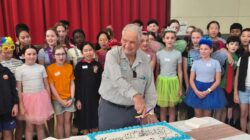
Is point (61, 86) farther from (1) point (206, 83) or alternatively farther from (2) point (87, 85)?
(1) point (206, 83)

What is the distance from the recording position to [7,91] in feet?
9.04

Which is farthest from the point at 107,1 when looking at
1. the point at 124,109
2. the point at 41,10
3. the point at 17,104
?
the point at 124,109

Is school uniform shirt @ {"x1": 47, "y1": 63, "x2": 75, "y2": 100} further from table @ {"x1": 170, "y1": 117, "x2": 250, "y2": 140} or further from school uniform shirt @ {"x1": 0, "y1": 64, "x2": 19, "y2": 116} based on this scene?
table @ {"x1": 170, "y1": 117, "x2": 250, "y2": 140}

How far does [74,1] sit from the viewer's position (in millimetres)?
4496

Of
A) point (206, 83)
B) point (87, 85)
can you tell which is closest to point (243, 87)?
point (206, 83)

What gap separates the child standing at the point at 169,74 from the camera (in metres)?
3.38

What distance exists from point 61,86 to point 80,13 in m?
1.89

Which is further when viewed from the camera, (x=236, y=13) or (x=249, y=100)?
(x=236, y=13)

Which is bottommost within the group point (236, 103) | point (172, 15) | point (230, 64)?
point (236, 103)

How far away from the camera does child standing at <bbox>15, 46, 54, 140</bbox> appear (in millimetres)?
2898

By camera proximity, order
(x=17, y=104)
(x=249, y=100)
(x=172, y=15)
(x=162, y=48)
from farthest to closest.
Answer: (x=172, y=15) < (x=162, y=48) < (x=249, y=100) < (x=17, y=104)

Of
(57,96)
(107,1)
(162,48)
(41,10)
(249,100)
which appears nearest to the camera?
(57,96)

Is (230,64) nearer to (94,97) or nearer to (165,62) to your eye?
(165,62)

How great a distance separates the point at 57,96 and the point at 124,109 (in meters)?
1.23
